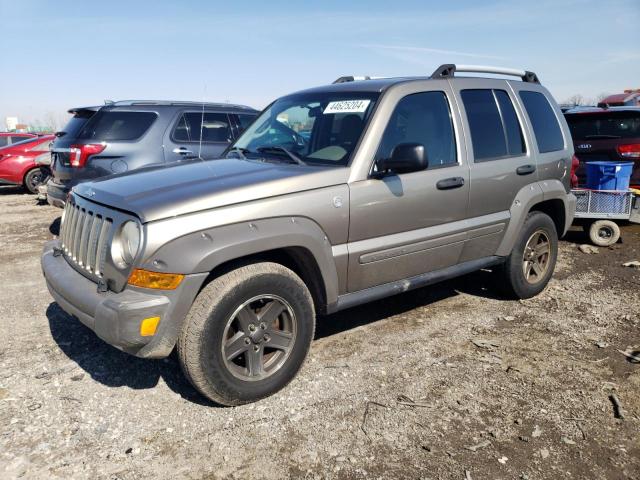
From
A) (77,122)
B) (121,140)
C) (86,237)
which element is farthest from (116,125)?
(86,237)

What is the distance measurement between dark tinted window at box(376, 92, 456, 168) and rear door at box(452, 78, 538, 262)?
19 cm

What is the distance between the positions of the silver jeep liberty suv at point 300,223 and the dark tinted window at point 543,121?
0.03m

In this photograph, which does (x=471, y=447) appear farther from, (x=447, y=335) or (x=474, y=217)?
Result: (x=474, y=217)

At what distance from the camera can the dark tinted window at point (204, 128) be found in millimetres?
7120

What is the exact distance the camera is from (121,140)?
22.0 ft

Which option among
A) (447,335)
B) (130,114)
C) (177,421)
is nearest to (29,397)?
(177,421)

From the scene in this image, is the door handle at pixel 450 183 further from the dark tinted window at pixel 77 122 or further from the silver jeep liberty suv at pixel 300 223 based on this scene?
the dark tinted window at pixel 77 122

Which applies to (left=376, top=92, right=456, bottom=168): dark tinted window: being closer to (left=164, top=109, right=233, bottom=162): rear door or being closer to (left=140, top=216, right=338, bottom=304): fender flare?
(left=140, top=216, right=338, bottom=304): fender flare

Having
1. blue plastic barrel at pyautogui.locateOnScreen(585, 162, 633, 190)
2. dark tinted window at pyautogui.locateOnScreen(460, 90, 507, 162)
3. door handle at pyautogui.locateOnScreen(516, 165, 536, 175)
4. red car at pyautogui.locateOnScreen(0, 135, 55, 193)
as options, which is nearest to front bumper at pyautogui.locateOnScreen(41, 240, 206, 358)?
dark tinted window at pyautogui.locateOnScreen(460, 90, 507, 162)

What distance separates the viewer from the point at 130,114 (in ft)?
22.6

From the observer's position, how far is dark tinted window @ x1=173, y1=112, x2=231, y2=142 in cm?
712

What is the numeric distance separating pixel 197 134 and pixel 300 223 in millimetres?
4583

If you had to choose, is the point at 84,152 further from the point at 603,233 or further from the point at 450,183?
the point at 603,233

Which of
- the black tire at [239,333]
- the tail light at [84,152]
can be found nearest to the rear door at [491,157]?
the black tire at [239,333]
